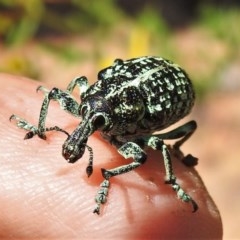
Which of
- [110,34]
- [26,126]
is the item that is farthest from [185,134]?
[110,34]

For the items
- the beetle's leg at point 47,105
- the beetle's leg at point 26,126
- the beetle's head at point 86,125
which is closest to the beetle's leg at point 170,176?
the beetle's head at point 86,125

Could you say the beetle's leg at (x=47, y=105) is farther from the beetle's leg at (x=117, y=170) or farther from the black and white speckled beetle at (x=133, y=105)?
the beetle's leg at (x=117, y=170)

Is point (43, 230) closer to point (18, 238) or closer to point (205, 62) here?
point (18, 238)

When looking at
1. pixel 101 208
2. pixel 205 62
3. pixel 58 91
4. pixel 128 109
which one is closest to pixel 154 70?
pixel 128 109

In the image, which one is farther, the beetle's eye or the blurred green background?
the blurred green background

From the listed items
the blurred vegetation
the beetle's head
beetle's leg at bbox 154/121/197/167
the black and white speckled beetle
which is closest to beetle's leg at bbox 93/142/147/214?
the black and white speckled beetle

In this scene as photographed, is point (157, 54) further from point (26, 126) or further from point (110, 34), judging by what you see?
point (26, 126)

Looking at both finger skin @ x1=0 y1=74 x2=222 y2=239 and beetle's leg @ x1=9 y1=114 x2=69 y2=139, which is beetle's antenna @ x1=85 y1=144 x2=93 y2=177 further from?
beetle's leg @ x1=9 y1=114 x2=69 y2=139

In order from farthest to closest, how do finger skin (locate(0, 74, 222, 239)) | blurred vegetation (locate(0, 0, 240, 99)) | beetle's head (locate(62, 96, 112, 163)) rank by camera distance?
blurred vegetation (locate(0, 0, 240, 99)), finger skin (locate(0, 74, 222, 239)), beetle's head (locate(62, 96, 112, 163))
